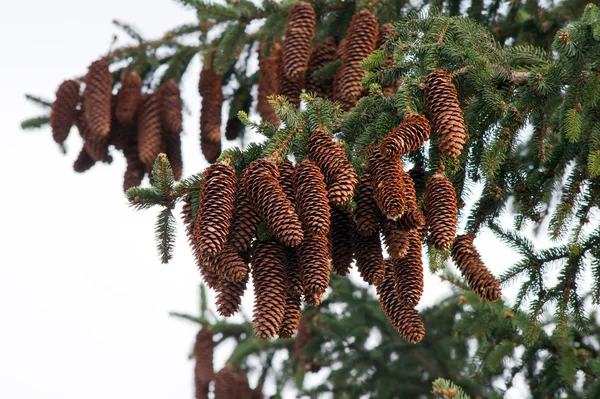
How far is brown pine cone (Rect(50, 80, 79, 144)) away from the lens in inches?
206

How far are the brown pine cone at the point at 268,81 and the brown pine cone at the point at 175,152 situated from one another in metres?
0.57

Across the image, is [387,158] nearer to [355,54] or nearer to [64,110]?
[355,54]

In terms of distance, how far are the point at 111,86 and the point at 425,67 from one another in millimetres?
2996

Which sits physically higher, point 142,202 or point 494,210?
point 494,210

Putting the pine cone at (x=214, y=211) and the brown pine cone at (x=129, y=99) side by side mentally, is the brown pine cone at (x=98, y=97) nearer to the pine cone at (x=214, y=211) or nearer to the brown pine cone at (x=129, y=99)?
the brown pine cone at (x=129, y=99)

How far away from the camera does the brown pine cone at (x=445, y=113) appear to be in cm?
255

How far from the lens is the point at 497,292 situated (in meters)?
2.57

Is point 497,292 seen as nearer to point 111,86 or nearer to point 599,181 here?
point 599,181

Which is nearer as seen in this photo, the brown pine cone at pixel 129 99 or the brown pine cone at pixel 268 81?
the brown pine cone at pixel 268 81

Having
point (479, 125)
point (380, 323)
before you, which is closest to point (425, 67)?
point (479, 125)

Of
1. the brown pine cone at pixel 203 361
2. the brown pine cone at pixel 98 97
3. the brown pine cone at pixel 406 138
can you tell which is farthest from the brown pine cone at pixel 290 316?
the brown pine cone at pixel 203 361

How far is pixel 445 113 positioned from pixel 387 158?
0.29m

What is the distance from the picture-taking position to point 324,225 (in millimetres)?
2324

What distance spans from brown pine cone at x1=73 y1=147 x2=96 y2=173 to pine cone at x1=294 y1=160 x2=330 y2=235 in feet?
10.9
